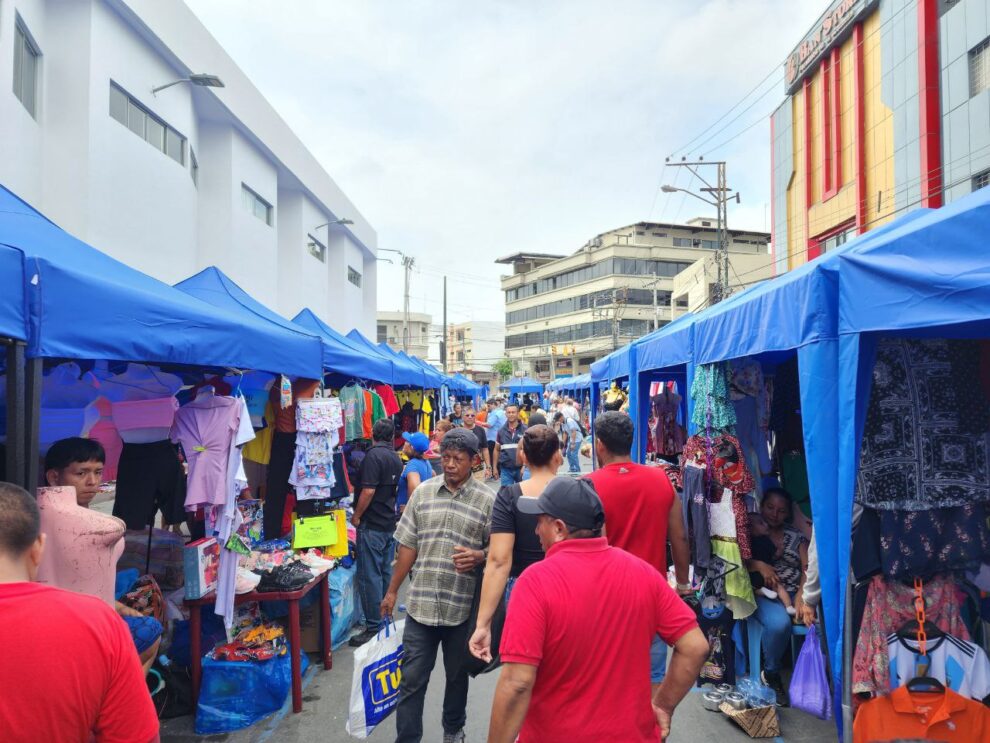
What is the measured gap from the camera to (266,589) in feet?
14.7

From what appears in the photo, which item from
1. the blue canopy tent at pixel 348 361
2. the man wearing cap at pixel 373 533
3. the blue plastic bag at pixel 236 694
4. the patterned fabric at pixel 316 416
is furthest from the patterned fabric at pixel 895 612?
the blue canopy tent at pixel 348 361

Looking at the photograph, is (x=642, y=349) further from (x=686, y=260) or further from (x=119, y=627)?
(x=686, y=260)

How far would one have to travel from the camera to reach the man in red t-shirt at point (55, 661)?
5.24ft

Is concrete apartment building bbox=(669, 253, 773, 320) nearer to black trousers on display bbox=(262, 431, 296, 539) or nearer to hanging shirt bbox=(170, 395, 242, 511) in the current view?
black trousers on display bbox=(262, 431, 296, 539)

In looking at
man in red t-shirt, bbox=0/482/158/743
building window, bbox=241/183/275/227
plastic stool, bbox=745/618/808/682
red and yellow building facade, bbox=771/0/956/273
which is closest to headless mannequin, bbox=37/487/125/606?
man in red t-shirt, bbox=0/482/158/743

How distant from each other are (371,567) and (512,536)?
293 centimetres

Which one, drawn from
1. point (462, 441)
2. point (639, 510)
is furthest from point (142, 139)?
point (639, 510)

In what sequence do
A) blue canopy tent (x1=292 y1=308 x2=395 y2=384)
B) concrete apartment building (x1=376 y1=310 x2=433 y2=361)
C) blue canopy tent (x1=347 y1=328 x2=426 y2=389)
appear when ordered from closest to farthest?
blue canopy tent (x1=292 y1=308 x2=395 y2=384)
blue canopy tent (x1=347 y1=328 x2=426 y2=389)
concrete apartment building (x1=376 y1=310 x2=433 y2=361)

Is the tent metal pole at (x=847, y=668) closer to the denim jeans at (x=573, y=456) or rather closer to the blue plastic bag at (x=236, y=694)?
the blue plastic bag at (x=236, y=694)

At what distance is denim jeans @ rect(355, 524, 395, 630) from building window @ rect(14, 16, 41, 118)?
793cm

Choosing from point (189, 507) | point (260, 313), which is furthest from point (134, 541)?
point (260, 313)

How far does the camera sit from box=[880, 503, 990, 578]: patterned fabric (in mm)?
3172

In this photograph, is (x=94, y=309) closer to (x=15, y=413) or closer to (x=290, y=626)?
(x=15, y=413)

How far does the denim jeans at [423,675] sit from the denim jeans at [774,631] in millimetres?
2150
